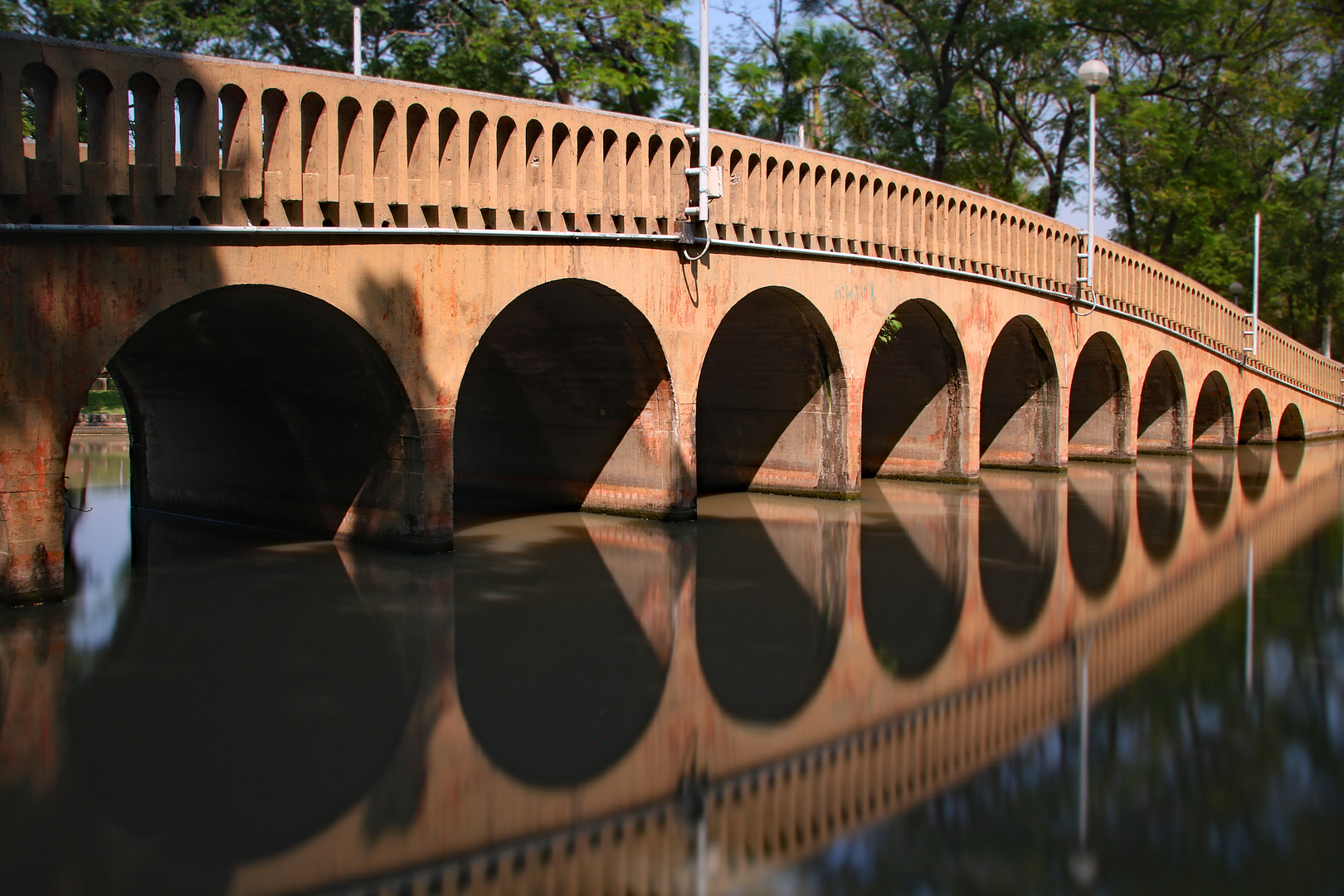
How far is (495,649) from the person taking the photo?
361 inches

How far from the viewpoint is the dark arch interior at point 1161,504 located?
1532 cm

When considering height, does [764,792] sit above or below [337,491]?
below

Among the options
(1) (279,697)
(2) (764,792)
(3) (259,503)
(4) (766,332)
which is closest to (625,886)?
(2) (764,792)

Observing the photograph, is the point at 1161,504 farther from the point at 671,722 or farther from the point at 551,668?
the point at 671,722

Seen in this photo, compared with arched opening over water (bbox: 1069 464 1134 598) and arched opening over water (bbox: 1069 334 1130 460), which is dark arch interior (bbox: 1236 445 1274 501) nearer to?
arched opening over water (bbox: 1069 464 1134 598)

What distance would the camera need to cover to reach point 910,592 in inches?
459

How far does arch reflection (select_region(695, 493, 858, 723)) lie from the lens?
838 centimetres

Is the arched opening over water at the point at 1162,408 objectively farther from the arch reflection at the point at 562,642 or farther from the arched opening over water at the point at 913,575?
the arch reflection at the point at 562,642

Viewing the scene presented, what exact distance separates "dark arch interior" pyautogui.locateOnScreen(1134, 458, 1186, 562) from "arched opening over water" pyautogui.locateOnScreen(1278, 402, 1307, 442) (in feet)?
39.9

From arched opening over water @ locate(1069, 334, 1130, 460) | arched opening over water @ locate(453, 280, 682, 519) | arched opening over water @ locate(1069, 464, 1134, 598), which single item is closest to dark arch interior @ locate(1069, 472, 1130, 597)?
arched opening over water @ locate(1069, 464, 1134, 598)

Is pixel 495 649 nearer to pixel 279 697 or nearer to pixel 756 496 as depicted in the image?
pixel 279 697

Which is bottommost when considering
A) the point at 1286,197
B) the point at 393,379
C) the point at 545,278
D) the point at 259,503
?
the point at 259,503

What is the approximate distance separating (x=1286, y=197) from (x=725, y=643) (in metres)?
41.1

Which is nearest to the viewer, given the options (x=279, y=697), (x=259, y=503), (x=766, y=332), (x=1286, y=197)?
(x=279, y=697)
